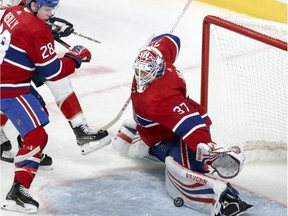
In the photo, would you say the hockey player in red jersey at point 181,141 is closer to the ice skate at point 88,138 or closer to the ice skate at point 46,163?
the ice skate at point 88,138

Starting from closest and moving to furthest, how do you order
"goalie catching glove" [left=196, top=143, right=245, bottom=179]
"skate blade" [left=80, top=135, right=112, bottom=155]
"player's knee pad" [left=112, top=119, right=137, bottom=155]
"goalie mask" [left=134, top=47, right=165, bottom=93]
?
1. "goalie catching glove" [left=196, top=143, right=245, bottom=179]
2. "goalie mask" [left=134, top=47, right=165, bottom=93]
3. "skate blade" [left=80, top=135, right=112, bottom=155]
4. "player's knee pad" [left=112, top=119, right=137, bottom=155]

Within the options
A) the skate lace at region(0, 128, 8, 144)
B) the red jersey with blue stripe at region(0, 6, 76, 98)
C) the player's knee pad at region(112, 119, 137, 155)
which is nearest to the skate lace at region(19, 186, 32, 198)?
the red jersey with blue stripe at region(0, 6, 76, 98)

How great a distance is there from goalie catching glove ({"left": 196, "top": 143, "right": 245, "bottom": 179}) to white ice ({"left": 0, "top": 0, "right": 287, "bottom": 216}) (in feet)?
0.70

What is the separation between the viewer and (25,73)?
321cm

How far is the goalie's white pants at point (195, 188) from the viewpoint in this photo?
124 inches

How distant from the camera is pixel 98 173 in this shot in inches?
139

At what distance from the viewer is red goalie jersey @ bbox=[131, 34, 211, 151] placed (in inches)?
125

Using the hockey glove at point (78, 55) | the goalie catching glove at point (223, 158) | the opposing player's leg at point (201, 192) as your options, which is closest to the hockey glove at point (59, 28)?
the hockey glove at point (78, 55)

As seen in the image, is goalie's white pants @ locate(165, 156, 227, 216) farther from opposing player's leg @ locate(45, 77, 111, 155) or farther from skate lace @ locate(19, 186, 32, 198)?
skate lace @ locate(19, 186, 32, 198)

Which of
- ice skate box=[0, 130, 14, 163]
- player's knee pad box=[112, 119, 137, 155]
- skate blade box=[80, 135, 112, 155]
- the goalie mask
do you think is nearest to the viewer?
the goalie mask

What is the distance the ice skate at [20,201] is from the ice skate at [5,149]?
0.41 meters

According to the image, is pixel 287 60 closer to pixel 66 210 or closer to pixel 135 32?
pixel 66 210

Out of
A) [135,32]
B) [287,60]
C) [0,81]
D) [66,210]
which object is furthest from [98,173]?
[135,32]

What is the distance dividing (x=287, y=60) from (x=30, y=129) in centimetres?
117
